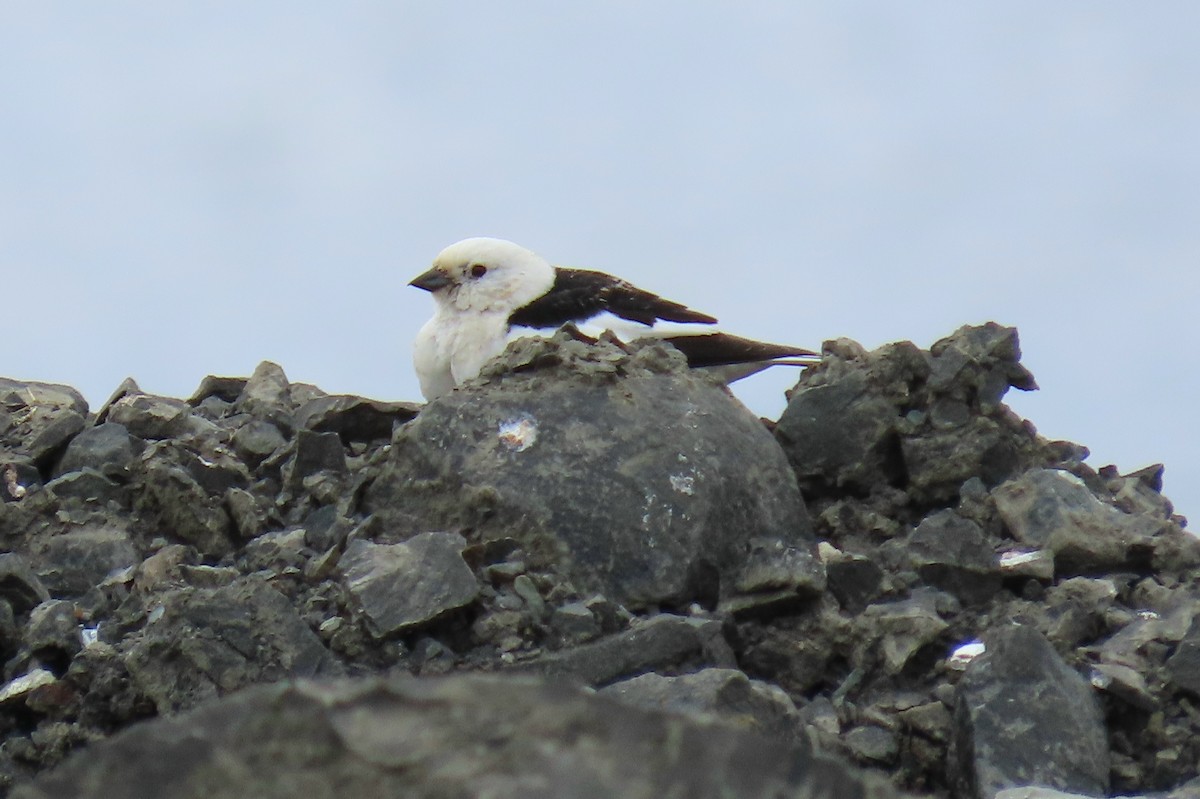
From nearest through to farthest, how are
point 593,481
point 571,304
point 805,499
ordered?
1. point 593,481
2. point 805,499
3. point 571,304

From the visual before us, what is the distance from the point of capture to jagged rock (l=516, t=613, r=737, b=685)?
464 cm

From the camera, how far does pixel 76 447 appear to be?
260 inches

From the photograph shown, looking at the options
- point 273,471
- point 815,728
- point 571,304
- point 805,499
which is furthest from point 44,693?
point 571,304

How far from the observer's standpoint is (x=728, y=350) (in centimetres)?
805

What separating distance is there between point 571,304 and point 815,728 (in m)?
3.67

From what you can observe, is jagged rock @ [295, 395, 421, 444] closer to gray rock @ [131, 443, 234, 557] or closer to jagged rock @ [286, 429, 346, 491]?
jagged rock @ [286, 429, 346, 491]

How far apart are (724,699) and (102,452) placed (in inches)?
134

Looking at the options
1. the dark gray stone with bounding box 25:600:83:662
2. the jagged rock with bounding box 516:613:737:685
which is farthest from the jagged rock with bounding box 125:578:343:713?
the jagged rock with bounding box 516:613:737:685

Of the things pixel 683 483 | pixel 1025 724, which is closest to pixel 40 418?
pixel 683 483

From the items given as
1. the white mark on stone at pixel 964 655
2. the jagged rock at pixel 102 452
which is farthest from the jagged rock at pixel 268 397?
the white mark on stone at pixel 964 655

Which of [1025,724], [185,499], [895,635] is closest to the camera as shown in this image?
[1025,724]

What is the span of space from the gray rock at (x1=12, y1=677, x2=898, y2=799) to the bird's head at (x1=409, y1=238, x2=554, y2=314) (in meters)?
6.06

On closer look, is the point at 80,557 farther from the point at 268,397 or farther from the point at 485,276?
the point at 485,276

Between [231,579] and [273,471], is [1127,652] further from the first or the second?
[273,471]
